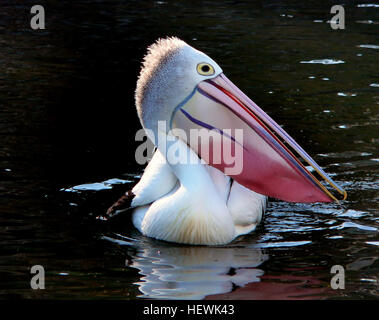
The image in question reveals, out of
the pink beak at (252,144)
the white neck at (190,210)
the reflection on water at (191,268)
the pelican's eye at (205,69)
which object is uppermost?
the pelican's eye at (205,69)

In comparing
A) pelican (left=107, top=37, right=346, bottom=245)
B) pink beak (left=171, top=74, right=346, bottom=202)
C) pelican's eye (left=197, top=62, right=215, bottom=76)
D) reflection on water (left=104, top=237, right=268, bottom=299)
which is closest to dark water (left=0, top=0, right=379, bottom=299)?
reflection on water (left=104, top=237, right=268, bottom=299)

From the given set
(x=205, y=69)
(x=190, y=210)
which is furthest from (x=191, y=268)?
(x=205, y=69)

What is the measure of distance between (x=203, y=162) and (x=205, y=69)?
655 millimetres

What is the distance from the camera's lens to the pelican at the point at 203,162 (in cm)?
562

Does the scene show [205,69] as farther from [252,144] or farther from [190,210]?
[190,210]

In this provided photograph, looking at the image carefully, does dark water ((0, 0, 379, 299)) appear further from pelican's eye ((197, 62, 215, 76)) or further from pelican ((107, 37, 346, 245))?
pelican's eye ((197, 62, 215, 76))

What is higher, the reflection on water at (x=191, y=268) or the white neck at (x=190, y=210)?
the white neck at (x=190, y=210)

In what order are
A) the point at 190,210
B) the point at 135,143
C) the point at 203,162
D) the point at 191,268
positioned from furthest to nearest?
the point at 135,143 < the point at 203,162 < the point at 190,210 < the point at 191,268

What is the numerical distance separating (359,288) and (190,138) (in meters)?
1.65

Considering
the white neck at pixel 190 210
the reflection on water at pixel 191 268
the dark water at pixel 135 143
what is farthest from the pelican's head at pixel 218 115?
the reflection on water at pixel 191 268

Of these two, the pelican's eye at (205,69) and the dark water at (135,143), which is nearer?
the dark water at (135,143)

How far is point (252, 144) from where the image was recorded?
570 cm

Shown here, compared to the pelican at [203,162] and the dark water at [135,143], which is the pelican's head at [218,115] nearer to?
the pelican at [203,162]
